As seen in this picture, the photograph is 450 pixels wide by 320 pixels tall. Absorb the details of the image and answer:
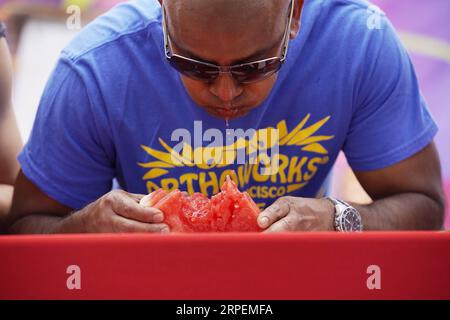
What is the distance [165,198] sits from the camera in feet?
5.50

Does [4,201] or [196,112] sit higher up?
[196,112]

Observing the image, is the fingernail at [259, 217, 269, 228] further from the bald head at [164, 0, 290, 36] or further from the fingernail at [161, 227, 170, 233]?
the bald head at [164, 0, 290, 36]

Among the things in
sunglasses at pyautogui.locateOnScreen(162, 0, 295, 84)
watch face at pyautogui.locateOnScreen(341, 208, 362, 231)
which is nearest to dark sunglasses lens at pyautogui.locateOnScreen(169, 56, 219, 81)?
sunglasses at pyautogui.locateOnScreen(162, 0, 295, 84)

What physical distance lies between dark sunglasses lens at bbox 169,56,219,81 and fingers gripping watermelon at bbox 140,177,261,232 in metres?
0.26

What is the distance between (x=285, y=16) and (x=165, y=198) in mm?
513

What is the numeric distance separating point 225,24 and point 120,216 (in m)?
0.50

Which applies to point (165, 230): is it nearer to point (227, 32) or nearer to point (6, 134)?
point (227, 32)

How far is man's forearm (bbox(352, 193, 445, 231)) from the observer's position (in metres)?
2.03

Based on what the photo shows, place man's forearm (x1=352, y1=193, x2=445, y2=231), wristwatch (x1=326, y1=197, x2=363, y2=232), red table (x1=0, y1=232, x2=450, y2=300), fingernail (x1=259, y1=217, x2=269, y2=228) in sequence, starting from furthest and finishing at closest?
man's forearm (x1=352, y1=193, x2=445, y2=231) → wristwatch (x1=326, y1=197, x2=363, y2=232) → fingernail (x1=259, y1=217, x2=269, y2=228) → red table (x1=0, y1=232, x2=450, y2=300)

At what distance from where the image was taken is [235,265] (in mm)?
1229

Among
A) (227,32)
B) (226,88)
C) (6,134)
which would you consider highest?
(227,32)

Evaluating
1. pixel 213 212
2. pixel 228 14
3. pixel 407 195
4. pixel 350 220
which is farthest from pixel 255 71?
pixel 407 195

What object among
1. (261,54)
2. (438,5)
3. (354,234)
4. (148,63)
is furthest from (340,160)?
(354,234)
